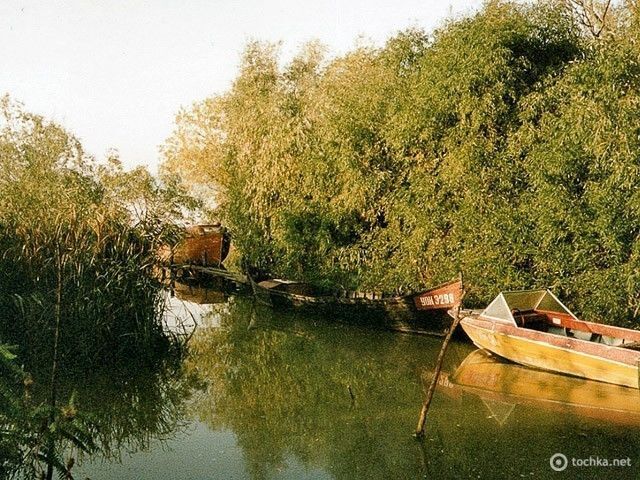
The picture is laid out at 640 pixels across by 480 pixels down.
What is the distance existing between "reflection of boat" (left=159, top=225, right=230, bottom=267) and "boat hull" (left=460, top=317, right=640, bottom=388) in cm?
1718

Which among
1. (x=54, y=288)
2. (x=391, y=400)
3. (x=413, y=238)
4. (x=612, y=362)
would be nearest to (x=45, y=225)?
(x=54, y=288)

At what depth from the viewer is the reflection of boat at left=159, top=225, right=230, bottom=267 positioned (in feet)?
91.1

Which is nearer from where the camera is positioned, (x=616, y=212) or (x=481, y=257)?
(x=616, y=212)

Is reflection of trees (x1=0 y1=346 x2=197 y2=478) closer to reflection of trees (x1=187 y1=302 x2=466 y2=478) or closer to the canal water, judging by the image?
the canal water

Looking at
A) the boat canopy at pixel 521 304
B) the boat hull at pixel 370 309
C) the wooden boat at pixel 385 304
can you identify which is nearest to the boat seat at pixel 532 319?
the boat canopy at pixel 521 304

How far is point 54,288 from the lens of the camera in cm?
1054

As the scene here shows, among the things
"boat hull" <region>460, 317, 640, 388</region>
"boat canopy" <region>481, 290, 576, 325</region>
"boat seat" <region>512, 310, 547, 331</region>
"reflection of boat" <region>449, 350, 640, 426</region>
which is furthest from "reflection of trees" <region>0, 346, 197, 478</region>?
"boat seat" <region>512, 310, 547, 331</region>

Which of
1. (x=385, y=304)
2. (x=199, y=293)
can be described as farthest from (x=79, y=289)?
(x=199, y=293)

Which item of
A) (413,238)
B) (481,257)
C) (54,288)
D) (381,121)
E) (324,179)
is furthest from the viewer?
(324,179)

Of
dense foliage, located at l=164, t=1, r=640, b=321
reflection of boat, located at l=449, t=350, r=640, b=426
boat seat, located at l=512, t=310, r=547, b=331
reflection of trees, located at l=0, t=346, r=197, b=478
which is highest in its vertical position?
dense foliage, located at l=164, t=1, r=640, b=321

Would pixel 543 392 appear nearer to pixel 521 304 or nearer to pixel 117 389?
pixel 521 304

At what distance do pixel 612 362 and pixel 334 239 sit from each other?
9.39m

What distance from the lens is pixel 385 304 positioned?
586 inches

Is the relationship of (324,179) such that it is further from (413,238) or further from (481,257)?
(481,257)
